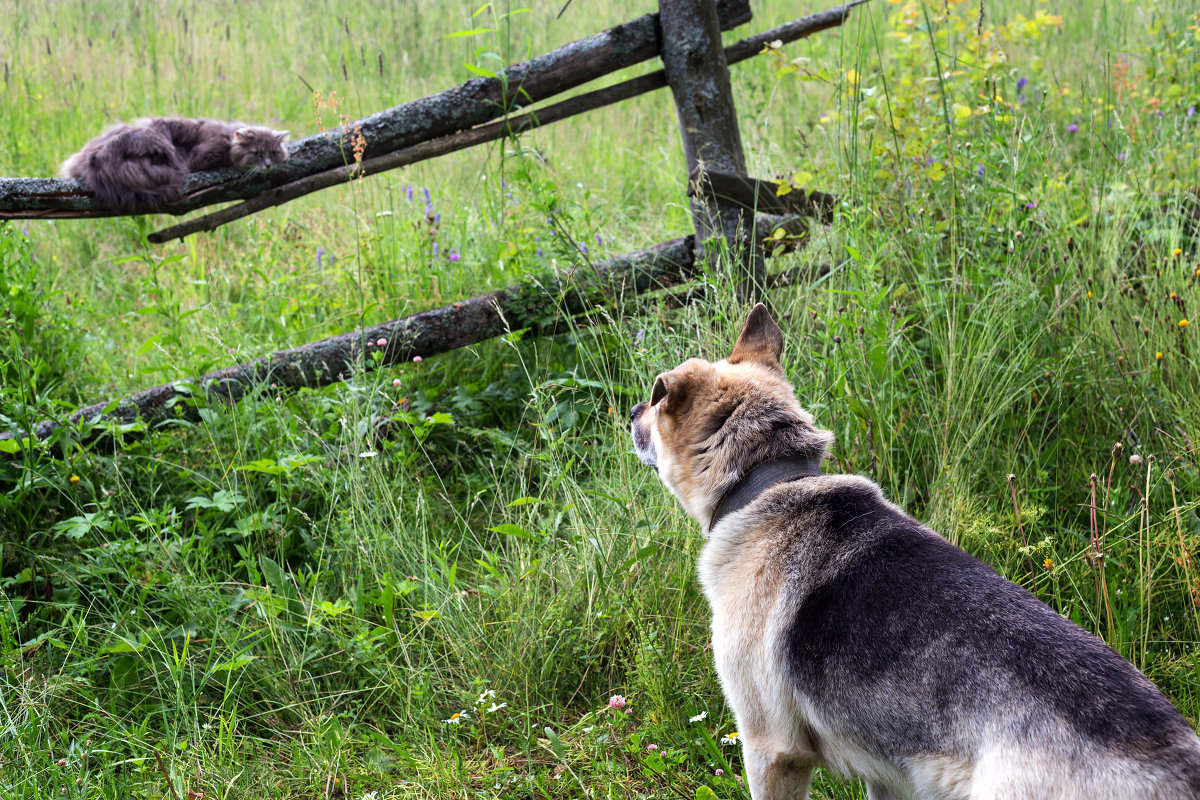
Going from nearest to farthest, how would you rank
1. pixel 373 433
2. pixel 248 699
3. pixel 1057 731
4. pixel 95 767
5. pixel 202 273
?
pixel 1057 731 → pixel 95 767 → pixel 248 699 → pixel 373 433 → pixel 202 273

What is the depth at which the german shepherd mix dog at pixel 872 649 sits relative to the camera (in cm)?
156

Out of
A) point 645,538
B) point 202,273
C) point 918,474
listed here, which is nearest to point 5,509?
point 202,273

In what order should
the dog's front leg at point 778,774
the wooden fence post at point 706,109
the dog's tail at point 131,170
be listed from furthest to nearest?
1. the wooden fence post at point 706,109
2. the dog's tail at point 131,170
3. the dog's front leg at point 778,774

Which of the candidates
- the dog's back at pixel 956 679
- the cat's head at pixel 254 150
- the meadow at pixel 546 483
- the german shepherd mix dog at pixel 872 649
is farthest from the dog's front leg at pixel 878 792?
the cat's head at pixel 254 150

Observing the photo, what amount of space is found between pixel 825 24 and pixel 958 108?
1.86m

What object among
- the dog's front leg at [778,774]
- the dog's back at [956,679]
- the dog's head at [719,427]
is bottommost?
the dog's front leg at [778,774]

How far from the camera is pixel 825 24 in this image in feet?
17.4

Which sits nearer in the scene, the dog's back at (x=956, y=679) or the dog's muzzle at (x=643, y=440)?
the dog's back at (x=956, y=679)

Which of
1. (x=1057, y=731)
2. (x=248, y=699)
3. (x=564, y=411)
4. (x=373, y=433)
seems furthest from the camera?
(x=564, y=411)

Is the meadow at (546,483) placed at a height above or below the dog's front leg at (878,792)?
above

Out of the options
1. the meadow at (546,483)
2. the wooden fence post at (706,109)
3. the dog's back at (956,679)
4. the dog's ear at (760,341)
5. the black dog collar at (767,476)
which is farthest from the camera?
the wooden fence post at (706,109)

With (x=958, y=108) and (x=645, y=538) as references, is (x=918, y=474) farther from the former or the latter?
(x=958, y=108)

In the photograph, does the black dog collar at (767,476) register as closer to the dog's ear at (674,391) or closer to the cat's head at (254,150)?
the dog's ear at (674,391)

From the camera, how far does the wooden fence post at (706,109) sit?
4.23m
